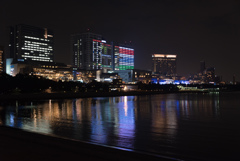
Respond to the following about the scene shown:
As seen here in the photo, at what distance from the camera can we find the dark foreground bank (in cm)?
900

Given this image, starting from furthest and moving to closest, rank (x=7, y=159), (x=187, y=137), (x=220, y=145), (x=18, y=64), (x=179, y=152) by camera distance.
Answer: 1. (x=18, y=64)
2. (x=187, y=137)
3. (x=220, y=145)
4. (x=179, y=152)
5. (x=7, y=159)

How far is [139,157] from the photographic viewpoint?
29.9ft

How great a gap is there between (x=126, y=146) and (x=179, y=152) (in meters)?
2.70

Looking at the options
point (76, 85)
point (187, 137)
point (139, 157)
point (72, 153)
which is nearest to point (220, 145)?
point (187, 137)

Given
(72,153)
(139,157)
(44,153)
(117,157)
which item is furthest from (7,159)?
(139,157)

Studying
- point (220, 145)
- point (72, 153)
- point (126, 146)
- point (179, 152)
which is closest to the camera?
point (72, 153)

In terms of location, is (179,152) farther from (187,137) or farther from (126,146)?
(187,137)

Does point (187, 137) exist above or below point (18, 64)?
below

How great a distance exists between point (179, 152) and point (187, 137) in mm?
4514

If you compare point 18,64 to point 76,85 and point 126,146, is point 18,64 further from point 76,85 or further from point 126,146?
point 126,146

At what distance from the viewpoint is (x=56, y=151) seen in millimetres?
9953

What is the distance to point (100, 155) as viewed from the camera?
928 centimetres

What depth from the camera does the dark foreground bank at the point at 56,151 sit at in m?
9.00

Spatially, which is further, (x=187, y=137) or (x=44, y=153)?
(x=187, y=137)
